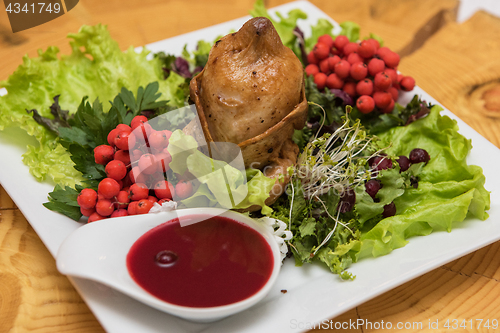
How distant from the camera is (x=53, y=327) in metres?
2.63

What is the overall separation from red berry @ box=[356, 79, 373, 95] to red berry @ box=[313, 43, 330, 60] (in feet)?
1.43

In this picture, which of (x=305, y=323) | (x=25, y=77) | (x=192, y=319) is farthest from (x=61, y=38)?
(x=305, y=323)

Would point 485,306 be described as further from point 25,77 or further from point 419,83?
point 25,77

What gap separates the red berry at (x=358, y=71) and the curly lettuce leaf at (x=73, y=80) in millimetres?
1512

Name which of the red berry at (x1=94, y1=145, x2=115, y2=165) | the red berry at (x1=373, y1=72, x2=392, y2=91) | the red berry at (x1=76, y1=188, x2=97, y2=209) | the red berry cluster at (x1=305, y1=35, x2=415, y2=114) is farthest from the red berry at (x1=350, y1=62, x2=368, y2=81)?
the red berry at (x1=76, y1=188, x2=97, y2=209)

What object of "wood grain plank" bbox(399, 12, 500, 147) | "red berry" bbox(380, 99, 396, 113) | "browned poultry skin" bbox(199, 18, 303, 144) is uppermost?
"browned poultry skin" bbox(199, 18, 303, 144)

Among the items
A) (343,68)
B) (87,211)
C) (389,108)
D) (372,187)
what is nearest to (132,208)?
(87,211)

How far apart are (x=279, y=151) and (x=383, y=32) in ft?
10.5

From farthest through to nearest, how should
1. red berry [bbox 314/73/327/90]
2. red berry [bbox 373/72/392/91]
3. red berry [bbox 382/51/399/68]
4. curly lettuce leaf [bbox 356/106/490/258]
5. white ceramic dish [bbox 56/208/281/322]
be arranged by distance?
red berry [bbox 314/73/327/90] < red berry [bbox 382/51/399/68] < red berry [bbox 373/72/392/91] < curly lettuce leaf [bbox 356/106/490/258] < white ceramic dish [bbox 56/208/281/322]

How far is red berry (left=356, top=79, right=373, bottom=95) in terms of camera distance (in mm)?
3623

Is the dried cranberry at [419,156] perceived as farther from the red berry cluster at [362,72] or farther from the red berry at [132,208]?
the red berry at [132,208]

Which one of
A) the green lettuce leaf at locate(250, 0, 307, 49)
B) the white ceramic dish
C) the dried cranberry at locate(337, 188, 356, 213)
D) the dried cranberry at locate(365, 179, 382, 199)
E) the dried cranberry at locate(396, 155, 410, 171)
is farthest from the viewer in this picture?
the green lettuce leaf at locate(250, 0, 307, 49)

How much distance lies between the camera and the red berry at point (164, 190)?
284cm

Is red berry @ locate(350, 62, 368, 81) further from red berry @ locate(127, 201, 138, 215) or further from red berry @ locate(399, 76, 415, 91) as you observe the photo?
red berry @ locate(127, 201, 138, 215)
